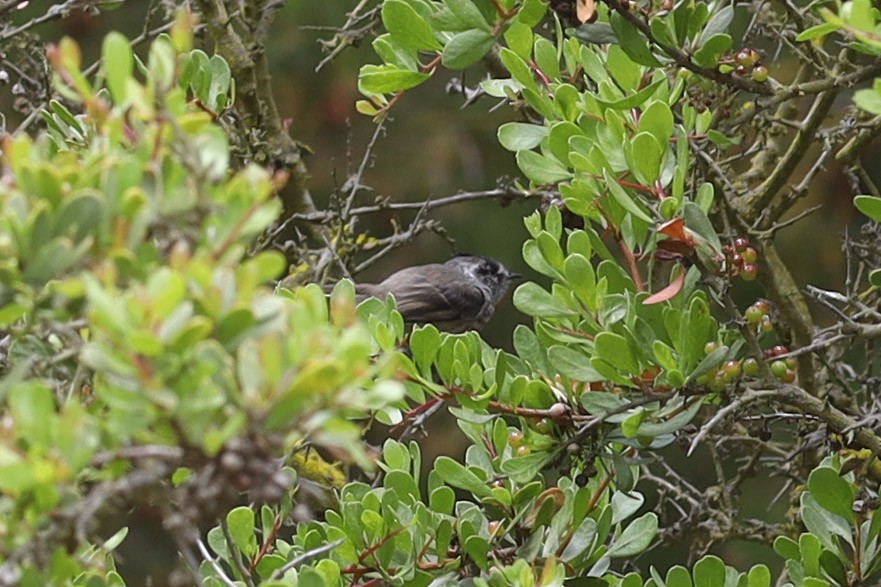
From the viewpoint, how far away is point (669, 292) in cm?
200

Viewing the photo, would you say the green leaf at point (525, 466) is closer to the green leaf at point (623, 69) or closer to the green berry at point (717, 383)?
the green berry at point (717, 383)

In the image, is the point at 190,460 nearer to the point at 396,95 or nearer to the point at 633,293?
the point at 633,293

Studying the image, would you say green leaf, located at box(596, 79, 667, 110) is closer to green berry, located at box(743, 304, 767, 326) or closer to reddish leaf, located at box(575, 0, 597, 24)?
reddish leaf, located at box(575, 0, 597, 24)

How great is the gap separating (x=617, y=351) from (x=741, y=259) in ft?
1.07

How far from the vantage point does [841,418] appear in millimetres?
2137

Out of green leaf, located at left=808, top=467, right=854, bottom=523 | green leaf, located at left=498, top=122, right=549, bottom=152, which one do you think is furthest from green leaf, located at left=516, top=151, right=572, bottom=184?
green leaf, located at left=808, top=467, right=854, bottom=523

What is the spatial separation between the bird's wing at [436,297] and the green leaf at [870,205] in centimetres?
324

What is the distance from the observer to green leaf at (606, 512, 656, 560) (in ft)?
7.12

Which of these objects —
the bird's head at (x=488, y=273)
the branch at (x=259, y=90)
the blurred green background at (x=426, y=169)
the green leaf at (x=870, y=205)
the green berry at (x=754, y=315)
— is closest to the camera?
the green leaf at (x=870, y=205)

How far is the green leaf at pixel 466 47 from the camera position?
2057mm

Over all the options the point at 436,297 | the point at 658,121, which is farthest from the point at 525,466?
the point at 436,297

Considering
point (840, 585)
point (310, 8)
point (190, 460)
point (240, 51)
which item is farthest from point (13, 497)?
point (310, 8)

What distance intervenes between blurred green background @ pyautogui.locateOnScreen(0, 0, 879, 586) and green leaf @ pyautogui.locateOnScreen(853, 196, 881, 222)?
17.1 feet

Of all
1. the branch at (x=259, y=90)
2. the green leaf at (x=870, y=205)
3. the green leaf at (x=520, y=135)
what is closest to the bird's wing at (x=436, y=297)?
the branch at (x=259, y=90)
